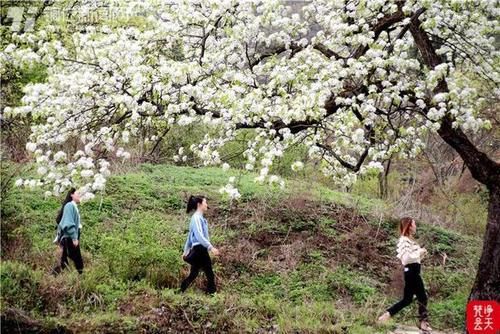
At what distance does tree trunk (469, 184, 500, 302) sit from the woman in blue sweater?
4040 mm

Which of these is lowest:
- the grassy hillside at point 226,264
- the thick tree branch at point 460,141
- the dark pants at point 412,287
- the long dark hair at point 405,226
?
the grassy hillside at point 226,264

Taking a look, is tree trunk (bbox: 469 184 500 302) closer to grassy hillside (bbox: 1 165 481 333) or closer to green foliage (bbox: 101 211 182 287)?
grassy hillside (bbox: 1 165 481 333)

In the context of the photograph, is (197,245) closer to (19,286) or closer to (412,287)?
(19,286)

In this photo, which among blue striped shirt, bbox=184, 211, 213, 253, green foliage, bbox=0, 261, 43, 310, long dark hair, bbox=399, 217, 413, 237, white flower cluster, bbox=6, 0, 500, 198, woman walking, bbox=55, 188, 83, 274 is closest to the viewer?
white flower cluster, bbox=6, 0, 500, 198

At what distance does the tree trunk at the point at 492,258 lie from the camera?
29.6ft

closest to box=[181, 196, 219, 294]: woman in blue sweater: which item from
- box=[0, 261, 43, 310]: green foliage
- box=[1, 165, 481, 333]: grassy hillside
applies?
box=[1, 165, 481, 333]: grassy hillside

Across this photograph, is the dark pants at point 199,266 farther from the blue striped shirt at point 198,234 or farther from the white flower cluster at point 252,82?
the white flower cluster at point 252,82

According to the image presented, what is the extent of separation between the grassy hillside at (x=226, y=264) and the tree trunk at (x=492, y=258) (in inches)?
47.4

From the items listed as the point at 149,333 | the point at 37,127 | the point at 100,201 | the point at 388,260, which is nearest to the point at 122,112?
the point at 37,127

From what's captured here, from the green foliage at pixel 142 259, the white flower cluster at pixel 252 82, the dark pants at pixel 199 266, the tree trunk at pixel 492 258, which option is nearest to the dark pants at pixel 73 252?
the green foliage at pixel 142 259

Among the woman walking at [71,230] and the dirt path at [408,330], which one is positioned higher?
the woman walking at [71,230]

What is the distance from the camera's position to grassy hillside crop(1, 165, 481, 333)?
8.63 metres

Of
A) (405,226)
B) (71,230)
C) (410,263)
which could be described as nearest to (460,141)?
(405,226)

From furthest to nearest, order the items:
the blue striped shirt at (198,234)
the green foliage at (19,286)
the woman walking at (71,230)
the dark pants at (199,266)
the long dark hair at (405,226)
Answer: the woman walking at (71,230), the dark pants at (199,266), the blue striped shirt at (198,234), the long dark hair at (405,226), the green foliage at (19,286)
